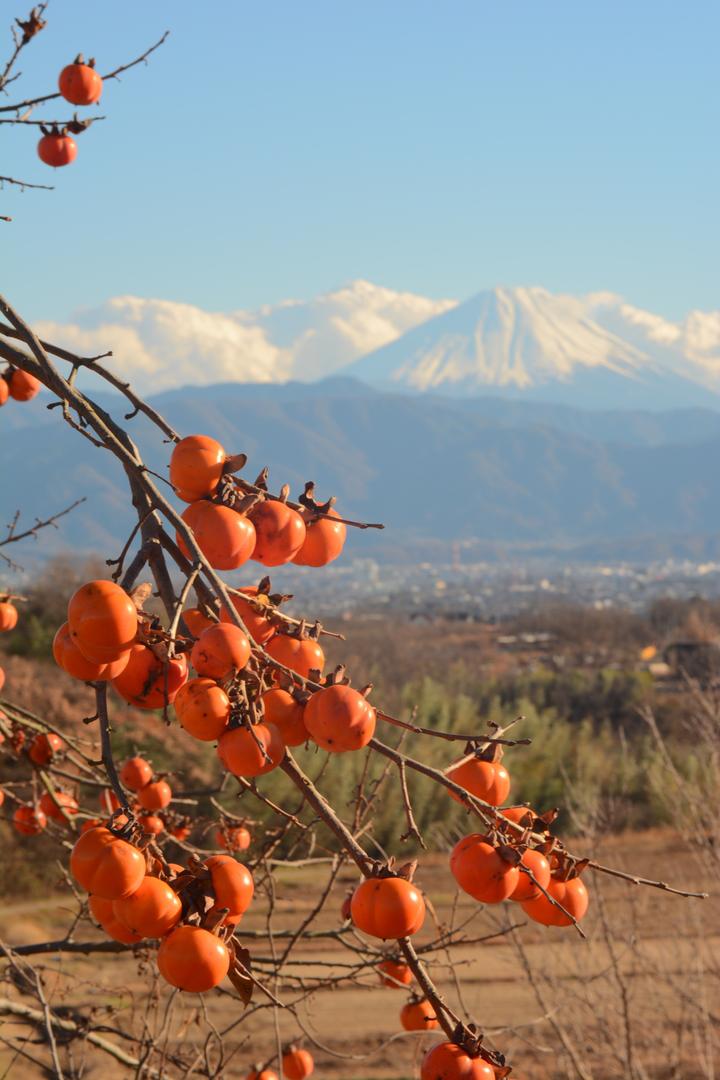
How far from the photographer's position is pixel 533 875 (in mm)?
1902

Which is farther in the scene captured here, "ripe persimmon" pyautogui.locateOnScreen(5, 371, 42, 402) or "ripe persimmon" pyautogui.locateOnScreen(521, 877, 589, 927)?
"ripe persimmon" pyautogui.locateOnScreen(5, 371, 42, 402)

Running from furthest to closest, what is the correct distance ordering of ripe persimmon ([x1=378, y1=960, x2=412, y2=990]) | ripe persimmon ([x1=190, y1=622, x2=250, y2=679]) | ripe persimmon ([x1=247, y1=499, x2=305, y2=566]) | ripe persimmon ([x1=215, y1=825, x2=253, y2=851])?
ripe persimmon ([x1=215, y1=825, x2=253, y2=851]), ripe persimmon ([x1=378, y1=960, x2=412, y2=990]), ripe persimmon ([x1=247, y1=499, x2=305, y2=566]), ripe persimmon ([x1=190, y1=622, x2=250, y2=679])

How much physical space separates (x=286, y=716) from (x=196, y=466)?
0.46m

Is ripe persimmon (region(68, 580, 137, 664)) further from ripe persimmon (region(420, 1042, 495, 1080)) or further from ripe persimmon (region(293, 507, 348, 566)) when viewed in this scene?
ripe persimmon (region(420, 1042, 495, 1080))

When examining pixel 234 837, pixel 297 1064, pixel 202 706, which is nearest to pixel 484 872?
pixel 202 706

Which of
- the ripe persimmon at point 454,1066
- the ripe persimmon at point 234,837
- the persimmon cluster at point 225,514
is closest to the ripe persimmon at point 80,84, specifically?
the ripe persimmon at point 234,837

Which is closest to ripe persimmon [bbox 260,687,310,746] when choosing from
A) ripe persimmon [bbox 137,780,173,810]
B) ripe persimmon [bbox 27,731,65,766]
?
ripe persimmon [bbox 137,780,173,810]

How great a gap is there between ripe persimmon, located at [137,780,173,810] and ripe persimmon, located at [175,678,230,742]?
2.17m

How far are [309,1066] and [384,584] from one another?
104 metres

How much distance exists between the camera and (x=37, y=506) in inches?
6097

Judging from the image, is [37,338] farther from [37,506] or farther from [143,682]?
[37,506]

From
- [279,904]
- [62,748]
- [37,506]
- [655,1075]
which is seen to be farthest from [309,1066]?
[37,506]

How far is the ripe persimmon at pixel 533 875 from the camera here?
1933mm

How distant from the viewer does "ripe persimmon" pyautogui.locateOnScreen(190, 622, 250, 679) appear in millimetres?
1737
